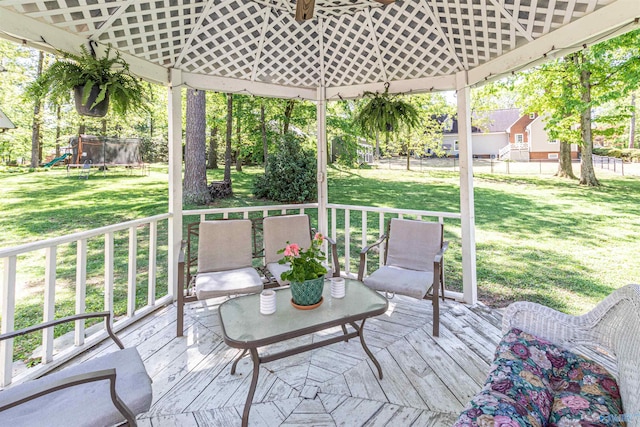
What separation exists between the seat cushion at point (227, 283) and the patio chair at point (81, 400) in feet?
4.04

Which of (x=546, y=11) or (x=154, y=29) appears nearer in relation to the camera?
(x=546, y=11)

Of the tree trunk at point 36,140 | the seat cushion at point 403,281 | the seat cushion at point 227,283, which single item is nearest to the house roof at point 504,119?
the seat cushion at point 403,281

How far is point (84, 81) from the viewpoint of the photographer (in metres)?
2.36

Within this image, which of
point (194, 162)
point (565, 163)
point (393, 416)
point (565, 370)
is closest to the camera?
point (565, 370)

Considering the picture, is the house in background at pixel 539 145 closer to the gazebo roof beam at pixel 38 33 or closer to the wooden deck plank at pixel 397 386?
the wooden deck plank at pixel 397 386

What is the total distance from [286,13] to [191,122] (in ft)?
17.8

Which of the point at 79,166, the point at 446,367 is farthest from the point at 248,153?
the point at 446,367

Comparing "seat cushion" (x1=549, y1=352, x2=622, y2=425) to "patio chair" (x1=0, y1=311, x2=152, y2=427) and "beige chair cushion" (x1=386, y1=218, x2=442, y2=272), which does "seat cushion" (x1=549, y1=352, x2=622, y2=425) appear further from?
"beige chair cushion" (x1=386, y1=218, x2=442, y2=272)

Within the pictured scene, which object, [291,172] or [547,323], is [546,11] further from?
[291,172]

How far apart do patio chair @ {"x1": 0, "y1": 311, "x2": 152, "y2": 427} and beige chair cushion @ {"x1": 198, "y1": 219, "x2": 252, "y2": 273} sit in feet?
6.00

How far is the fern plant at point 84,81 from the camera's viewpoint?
90.8 inches

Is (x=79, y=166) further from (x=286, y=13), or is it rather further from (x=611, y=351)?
(x=611, y=351)

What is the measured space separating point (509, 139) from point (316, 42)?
2481cm

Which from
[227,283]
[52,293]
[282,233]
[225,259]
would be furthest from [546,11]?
[52,293]
